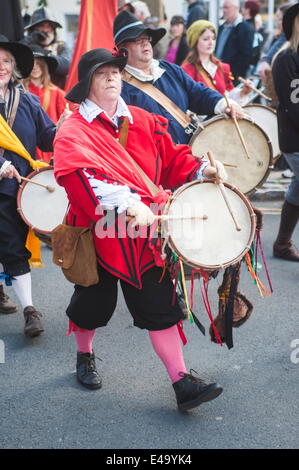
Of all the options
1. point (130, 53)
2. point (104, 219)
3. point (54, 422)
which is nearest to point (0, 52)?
point (130, 53)

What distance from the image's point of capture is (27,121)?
3.90 meters

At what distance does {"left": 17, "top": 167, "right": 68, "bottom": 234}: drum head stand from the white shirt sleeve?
47.2 inches

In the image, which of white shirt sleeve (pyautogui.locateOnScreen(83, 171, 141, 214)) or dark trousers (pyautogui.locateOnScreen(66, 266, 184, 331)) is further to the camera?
dark trousers (pyautogui.locateOnScreen(66, 266, 184, 331))

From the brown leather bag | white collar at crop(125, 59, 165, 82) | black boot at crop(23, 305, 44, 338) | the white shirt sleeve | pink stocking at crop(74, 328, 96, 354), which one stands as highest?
white collar at crop(125, 59, 165, 82)

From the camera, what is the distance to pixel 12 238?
12.8 feet

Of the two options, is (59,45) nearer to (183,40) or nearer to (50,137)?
(183,40)

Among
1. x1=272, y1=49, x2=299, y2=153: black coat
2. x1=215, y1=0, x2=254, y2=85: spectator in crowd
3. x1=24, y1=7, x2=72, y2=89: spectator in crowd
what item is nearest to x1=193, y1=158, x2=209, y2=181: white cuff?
x1=272, y1=49, x2=299, y2=153: black coat

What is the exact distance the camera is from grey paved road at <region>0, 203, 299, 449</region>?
9.16 ft

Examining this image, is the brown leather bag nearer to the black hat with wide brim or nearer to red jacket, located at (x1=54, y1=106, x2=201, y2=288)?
red jacket, located at (x1=54, y1=106, x2=201, y2=288)

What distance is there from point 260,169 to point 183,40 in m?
5.47

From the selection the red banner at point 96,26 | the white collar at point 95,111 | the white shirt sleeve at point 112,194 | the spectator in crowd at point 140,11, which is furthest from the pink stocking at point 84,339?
the spectator in crowd at point 140,11

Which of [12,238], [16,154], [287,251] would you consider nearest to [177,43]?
[287,251]

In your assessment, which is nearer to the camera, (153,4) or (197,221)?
(197,221)

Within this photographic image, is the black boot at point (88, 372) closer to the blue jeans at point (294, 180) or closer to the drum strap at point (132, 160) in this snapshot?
the drum strap at point (132, 160)
